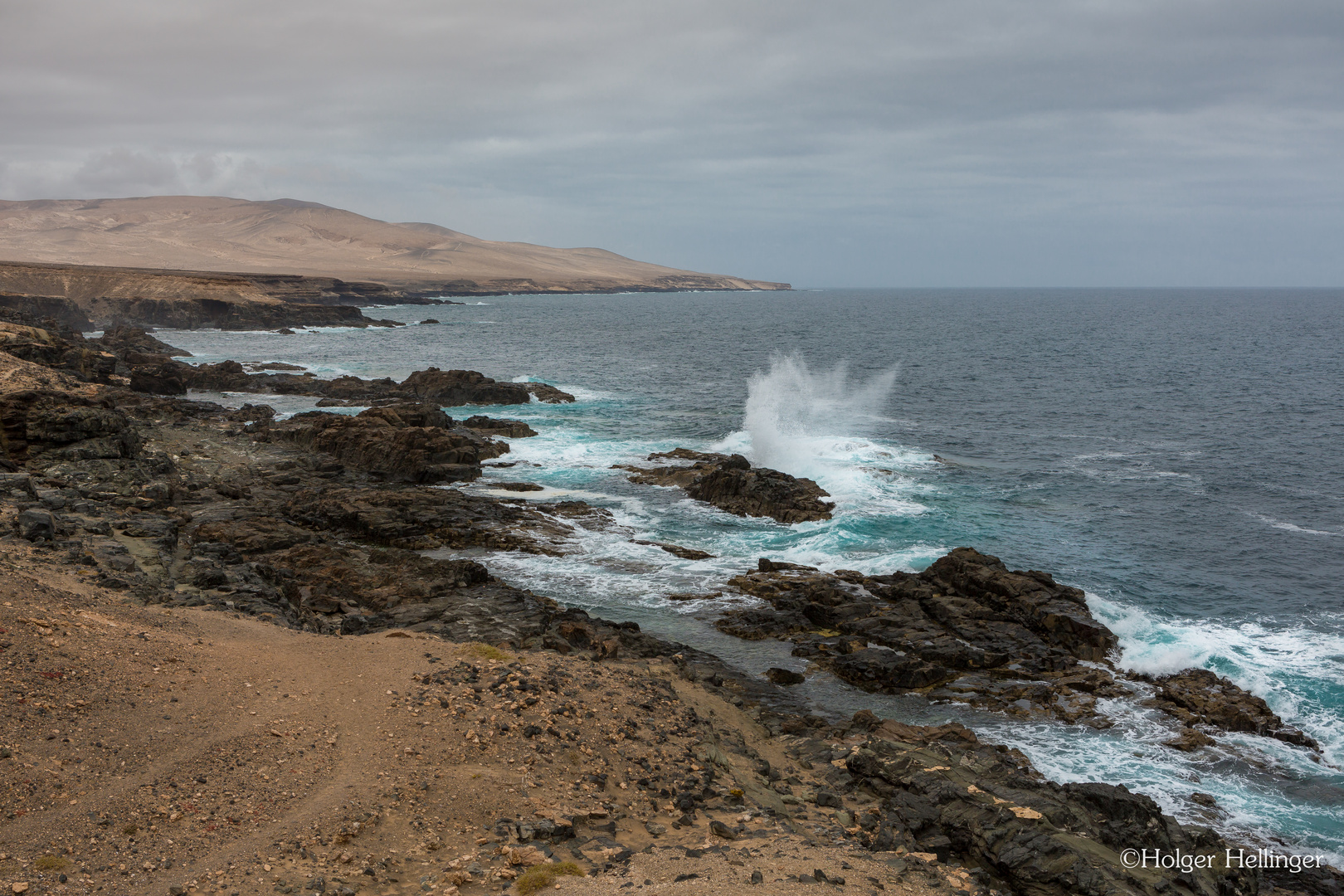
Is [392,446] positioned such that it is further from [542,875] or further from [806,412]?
[806,412]

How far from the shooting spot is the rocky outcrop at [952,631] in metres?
19.5

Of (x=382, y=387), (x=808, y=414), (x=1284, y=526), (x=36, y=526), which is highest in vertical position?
(x=382, y=387)

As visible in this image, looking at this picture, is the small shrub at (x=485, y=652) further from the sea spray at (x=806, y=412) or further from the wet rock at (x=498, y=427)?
the wet rock at (x=498, y=427)

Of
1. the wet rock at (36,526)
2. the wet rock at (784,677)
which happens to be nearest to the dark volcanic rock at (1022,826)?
the wet rock at (784,677)

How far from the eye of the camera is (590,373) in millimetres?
74938

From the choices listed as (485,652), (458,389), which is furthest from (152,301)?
(485,652)

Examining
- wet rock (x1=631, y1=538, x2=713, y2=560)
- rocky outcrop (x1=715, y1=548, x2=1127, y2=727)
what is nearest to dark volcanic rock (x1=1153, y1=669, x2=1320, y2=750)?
rocky outcrop (x1=715, y1=548, x2=1127, y2=727)

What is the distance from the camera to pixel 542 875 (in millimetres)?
9609

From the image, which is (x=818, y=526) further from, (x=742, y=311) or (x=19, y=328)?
(x=742, y=311)

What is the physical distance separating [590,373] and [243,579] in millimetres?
56438

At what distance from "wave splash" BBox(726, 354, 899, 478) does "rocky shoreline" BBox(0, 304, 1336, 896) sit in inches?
208

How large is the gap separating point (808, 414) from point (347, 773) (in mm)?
45864

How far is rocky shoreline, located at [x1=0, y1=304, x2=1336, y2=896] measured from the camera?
476 inches

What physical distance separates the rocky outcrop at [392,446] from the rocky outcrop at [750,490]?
301 inches
